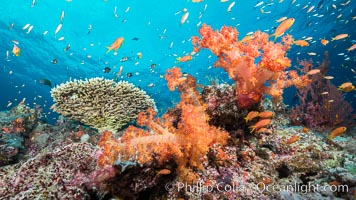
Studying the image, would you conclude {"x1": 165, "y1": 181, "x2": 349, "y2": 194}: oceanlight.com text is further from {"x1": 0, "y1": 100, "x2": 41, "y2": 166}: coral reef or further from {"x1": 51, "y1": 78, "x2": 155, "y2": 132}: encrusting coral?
{"x1": 0, "y1": 100, "x2": 41, "y2": 166}: coral reef

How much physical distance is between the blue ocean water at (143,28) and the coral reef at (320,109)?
1079 centimetres

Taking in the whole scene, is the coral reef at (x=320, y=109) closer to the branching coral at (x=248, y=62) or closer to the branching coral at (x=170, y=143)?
the branching coral at (x=248, y=62)

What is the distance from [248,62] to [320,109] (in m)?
6.16

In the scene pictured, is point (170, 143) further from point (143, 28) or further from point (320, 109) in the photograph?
point (143, 28)

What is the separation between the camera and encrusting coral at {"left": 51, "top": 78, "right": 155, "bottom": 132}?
6.21 m

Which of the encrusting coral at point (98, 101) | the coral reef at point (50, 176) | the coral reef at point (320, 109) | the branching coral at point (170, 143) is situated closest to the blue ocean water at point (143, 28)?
the coral reef at point (320, 109)

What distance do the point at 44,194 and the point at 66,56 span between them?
38769mm

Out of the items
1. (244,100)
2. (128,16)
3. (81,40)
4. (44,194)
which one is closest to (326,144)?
(244,100)

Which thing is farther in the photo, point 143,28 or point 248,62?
point 143,28

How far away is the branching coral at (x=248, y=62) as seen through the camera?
4047mm

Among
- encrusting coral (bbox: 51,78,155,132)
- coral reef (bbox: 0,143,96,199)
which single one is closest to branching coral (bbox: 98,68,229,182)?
coral reef (bbox: 0,143,96,199)

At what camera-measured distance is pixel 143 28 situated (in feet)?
94.9

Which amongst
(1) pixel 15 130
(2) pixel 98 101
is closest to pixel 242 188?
(2) pixel 98 101

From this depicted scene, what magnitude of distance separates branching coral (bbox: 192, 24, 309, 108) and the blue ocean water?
1428cm
